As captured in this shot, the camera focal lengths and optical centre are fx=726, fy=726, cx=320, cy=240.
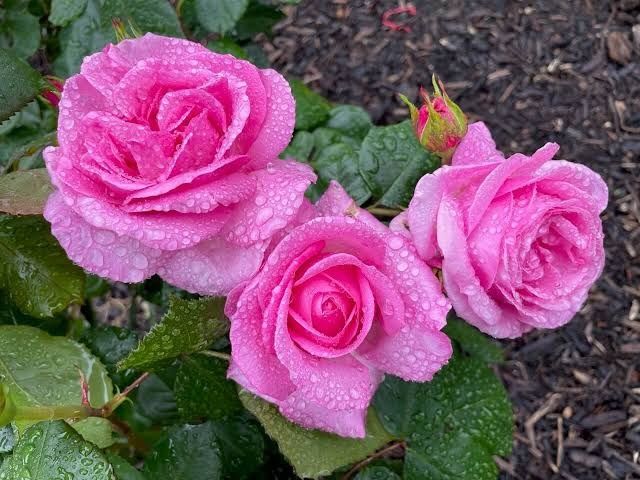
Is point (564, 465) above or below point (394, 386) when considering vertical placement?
below

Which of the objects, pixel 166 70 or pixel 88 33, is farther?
pixel 88 33

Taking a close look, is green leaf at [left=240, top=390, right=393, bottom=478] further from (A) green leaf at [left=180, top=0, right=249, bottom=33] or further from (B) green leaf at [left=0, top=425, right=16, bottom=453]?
(A) green leaf at [left=180, top=0, right=249, bottom=33]

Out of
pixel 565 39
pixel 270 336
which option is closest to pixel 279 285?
pixel 270 336

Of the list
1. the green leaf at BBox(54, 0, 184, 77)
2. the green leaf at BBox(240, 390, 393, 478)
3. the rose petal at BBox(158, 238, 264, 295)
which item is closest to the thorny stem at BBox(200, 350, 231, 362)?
the green leaf at BBox(240, 390, 393, 478)

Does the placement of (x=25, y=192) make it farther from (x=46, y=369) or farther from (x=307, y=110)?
(x=307, y=110)

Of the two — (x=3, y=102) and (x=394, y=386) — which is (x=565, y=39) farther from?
(x=3, y=102)

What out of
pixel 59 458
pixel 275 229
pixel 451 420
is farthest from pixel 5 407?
pixel 451 420
